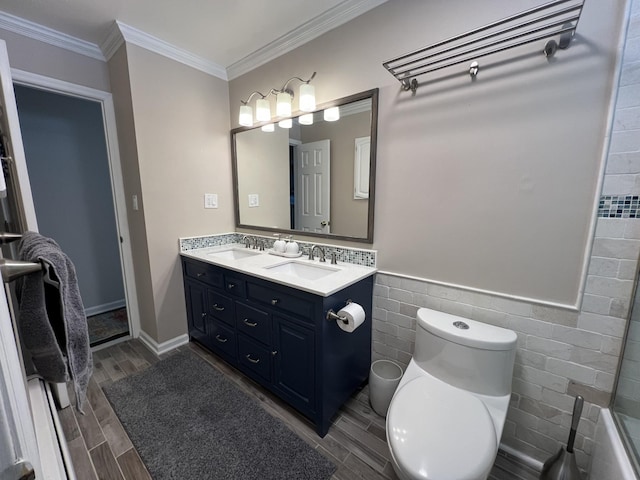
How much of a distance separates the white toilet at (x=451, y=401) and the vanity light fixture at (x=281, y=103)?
149cm

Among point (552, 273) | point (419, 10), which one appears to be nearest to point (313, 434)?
point (552, 273)

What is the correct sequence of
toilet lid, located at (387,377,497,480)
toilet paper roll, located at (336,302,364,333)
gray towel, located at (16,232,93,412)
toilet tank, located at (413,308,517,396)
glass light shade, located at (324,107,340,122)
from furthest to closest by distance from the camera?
1. glass light shade, located at (324,107,340,122)
2. toilet paper roll, located at (336,302,364,333)
3. toilet tank, located at (413,308,517,396)
4. toilet lid, located at (387,377,497,480)
5. gray towel, located at (16,232,93,412)

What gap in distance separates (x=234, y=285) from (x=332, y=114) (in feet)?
4.35

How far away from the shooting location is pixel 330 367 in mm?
1438

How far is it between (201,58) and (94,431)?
2.66m

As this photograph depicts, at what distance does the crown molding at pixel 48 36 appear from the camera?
5.45ft

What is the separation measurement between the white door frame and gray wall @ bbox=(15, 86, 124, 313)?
83cm

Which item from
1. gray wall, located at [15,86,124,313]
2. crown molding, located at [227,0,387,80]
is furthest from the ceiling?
gray wall, located at [15,86,124,313]

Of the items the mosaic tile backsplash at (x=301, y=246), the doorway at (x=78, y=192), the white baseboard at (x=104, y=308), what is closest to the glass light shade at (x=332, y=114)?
the mosaic tile backsplash at (x=301, y=246)

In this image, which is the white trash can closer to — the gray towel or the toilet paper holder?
the toilet paper holder

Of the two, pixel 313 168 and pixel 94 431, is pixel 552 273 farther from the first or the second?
pixel 94 431

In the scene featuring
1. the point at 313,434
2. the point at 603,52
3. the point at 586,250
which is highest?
the point at 603,52

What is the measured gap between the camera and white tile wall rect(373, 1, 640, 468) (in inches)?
39.3

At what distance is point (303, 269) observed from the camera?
1929 millimetres
